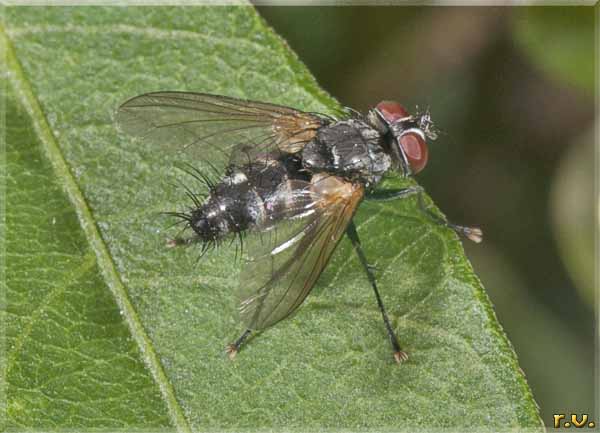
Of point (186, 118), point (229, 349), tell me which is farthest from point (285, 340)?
point (186, 118)

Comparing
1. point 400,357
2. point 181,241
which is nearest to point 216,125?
point 181,241

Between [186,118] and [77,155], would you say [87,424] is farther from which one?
[186,118]

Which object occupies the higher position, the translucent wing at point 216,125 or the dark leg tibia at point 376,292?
the translucent wing at point 216,125

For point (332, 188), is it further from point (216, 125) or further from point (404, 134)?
point (216, 125)

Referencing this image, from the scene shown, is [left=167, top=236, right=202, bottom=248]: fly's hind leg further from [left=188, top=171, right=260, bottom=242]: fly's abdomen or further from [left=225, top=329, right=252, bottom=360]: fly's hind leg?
[left=225, top=329, right=252, bottom=360]: fly's hind leg

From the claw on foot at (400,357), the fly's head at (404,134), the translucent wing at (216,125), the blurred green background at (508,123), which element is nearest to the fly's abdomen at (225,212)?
the translucent wing at (216,125)

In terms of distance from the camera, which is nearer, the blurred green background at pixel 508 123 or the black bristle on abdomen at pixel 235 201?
the black bristle on abdomen at pixel 235 201

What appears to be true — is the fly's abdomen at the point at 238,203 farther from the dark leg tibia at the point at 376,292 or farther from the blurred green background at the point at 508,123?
the blurred green background at the point at 508,123
